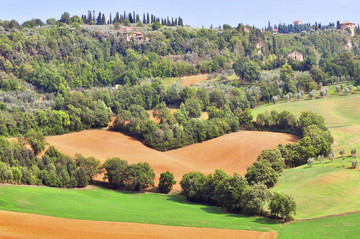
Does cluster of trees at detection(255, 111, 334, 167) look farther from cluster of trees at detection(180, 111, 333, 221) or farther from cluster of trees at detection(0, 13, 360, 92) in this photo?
cluster of trees at detection(0, 13, 360, 92)

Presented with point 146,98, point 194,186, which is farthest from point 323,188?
point 146,98

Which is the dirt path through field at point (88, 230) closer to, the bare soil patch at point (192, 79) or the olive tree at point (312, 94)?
the olive tree at point (312, 94)

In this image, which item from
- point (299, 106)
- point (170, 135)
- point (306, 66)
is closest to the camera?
point (170, 135)

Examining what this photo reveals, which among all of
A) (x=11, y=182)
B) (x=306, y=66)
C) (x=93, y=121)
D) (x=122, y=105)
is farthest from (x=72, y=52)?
(x=11, y=182)

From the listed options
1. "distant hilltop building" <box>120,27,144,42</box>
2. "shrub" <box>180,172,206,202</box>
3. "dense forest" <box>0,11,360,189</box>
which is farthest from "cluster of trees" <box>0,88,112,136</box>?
"distant hilltop building" <box>120,27,144,42</box>

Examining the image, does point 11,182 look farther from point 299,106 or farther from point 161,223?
point 299,106
